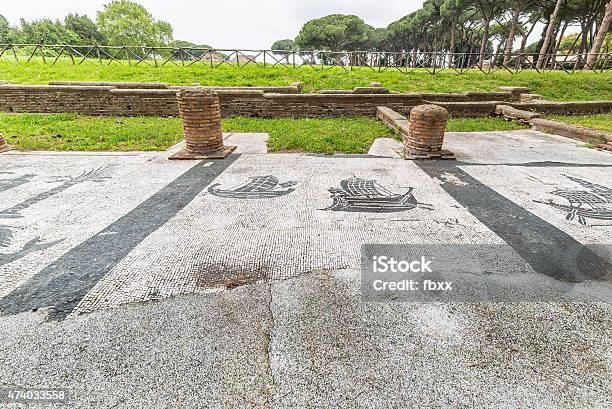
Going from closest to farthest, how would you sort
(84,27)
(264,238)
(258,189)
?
(264,238)
(258,189)
(84,27)

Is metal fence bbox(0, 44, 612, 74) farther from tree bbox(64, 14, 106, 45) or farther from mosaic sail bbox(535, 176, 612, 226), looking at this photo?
tree bbox(64, 14, 106, 45)

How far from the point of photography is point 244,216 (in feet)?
10.3

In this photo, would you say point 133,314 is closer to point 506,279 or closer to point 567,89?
point 506,279

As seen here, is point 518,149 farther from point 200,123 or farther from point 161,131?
point 161,131

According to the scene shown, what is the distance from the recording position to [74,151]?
18.7 feet

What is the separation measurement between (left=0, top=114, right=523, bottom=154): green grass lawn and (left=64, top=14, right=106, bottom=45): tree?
54.8m

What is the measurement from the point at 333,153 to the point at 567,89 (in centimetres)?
1354

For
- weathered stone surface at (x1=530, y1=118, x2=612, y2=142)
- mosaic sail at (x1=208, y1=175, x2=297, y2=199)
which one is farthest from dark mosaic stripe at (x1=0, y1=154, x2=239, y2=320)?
weathered stone surface at (x1=530, y1=118, x2=612, y2=142)

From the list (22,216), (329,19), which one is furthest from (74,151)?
(329,19)

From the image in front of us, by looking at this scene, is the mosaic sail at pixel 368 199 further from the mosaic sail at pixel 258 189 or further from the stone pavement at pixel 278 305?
the mosaic sail at pixel 258 189

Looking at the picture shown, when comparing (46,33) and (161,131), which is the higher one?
(46,33)

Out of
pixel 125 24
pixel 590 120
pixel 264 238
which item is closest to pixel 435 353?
pixel 264 238

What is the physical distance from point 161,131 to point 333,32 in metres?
42.2

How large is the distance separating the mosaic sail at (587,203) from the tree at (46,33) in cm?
5631
